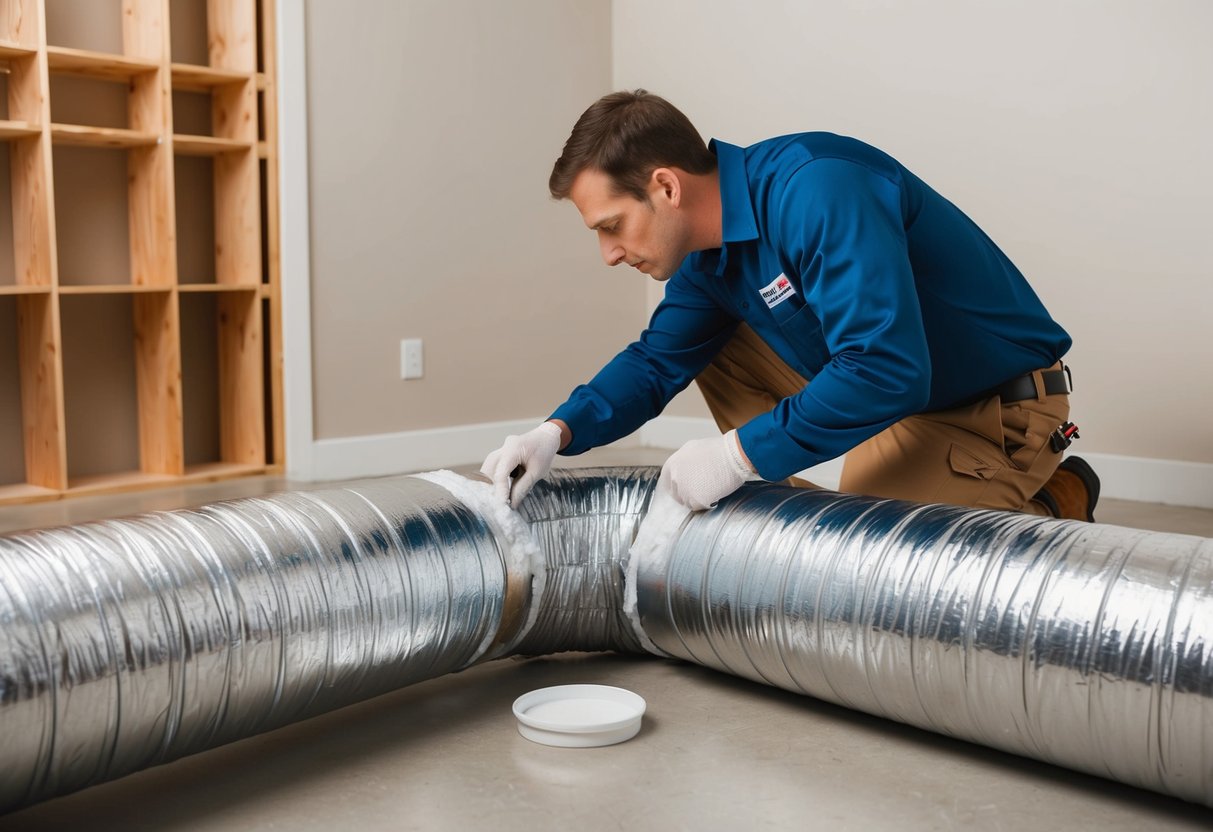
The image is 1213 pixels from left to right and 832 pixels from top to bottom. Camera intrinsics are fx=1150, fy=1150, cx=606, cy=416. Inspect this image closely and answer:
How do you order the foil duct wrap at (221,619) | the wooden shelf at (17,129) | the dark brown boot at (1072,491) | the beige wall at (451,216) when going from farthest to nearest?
the beige wall at (451,216)
the wooden shelf at (17,129)
the dark brown boot at (1072,491)
the foil duct wrap at (221,619)

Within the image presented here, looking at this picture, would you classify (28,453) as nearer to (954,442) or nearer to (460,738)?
(460,738)

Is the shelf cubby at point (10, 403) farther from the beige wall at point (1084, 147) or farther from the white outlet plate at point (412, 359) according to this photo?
the beige wall at point (1084, 147)

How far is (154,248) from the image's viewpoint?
314 centimetres

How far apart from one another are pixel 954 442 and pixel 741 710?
2.09 ft

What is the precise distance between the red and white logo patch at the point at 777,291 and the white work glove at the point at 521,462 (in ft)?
1.22

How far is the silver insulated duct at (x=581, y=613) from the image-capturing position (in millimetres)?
1144

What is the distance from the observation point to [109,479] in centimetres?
314

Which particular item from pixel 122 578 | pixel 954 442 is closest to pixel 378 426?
pixel 954 442

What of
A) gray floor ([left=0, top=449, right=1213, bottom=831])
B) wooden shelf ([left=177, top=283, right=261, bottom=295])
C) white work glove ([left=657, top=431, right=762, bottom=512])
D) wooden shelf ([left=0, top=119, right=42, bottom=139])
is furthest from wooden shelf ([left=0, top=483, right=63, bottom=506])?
white work glove ([left=657, top=431, right=762, bottom=512])

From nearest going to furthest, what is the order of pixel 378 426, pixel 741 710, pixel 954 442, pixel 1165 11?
pixel 741 710 → pixel 954 442 → pixel 1165 11 → pixel 378 426

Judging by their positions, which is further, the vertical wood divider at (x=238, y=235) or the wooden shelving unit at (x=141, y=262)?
the vertical wood divider at (x=238, y=235)

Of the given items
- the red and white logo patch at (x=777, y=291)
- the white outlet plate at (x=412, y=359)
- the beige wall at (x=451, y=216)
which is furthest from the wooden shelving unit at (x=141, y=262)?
the red and white logo patch at (x=777, y=291)

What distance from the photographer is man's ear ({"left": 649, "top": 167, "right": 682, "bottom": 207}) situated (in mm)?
1622

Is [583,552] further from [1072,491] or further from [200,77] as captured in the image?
[200,77]
